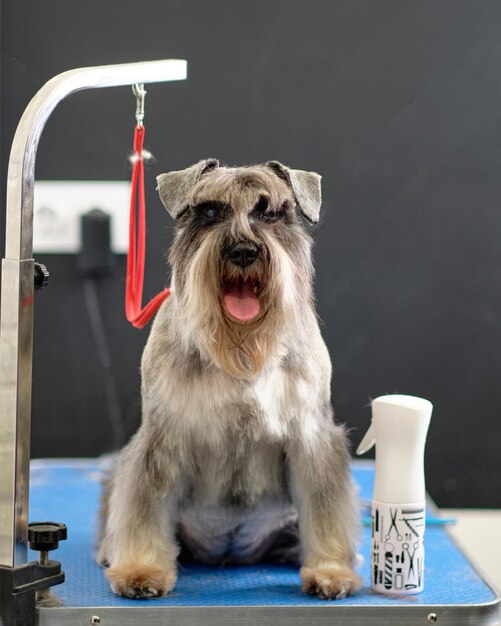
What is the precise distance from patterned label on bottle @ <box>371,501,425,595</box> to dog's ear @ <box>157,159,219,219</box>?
0.69 metres

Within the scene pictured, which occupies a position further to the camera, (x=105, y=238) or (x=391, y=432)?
(x=105, y=238)

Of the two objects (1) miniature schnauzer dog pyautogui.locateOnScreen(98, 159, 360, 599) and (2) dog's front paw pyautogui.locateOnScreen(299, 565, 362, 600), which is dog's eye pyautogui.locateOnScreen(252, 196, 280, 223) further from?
(2) dog's front paw pyautogui.locateOnScreen(299, 565, 362, 600)

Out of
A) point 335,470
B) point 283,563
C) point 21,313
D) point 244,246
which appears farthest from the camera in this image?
point 283,563

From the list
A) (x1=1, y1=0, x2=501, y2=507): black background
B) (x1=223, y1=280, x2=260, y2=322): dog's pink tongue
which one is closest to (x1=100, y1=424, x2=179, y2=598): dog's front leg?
(x1=223, y1=280, x2=260, y2=322): dog's pink tongue

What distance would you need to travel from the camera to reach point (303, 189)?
1885 millimetres

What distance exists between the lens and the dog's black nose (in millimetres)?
1702

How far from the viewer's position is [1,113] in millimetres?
3023

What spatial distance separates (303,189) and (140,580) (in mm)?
827

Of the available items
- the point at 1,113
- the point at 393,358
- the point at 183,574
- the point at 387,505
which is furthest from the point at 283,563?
the point at 1,113

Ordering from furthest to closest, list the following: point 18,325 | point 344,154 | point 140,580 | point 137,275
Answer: point 344,154 < point 137,275 < point 140,580 < point 18,325

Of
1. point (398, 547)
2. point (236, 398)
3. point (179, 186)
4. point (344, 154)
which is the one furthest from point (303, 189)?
point (344, 154)

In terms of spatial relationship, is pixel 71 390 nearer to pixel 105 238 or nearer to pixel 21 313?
pixel 105 238

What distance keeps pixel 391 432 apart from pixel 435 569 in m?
0.45

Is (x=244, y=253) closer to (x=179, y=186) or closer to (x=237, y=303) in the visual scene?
(x=237, y=303)
